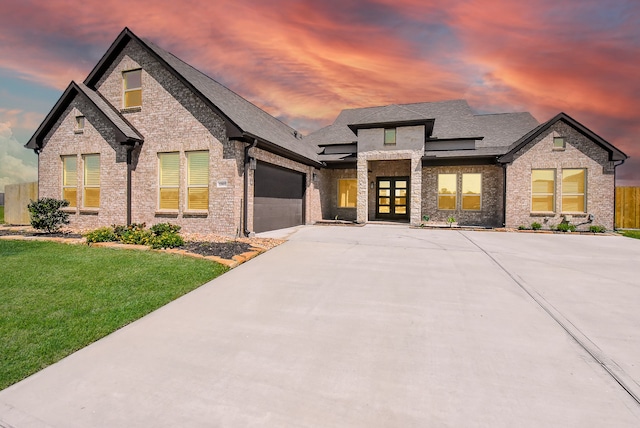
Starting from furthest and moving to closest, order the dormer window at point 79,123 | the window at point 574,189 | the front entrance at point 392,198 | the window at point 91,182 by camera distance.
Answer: the front entrance at point 392,198 → the window at point 574,189 → the dormer window at point 79,123 → the window at point 91,182

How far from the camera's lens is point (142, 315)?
168 inches

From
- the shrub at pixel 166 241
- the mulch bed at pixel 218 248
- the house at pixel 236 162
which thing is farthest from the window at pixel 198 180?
the shrub at pixel 166 241

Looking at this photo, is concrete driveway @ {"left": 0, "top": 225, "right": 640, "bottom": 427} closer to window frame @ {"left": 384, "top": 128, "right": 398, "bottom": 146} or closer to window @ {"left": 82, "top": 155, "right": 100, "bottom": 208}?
window @ {"left": 82, "top": 155, "right": 100, "bottom": 208}

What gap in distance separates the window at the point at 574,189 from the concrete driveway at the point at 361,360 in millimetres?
11217

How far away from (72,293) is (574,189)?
19.5 metres

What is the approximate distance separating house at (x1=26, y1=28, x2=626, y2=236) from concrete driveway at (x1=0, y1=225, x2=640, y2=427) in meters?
6.41

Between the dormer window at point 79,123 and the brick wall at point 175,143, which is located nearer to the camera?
the brick wall at point 175,143

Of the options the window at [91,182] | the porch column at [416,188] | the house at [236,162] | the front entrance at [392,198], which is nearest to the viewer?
the house at [236,162]

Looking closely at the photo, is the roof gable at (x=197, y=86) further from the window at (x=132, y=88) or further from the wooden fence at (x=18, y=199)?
the wooden fence at (x=18, y=199)

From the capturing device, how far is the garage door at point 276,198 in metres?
12.1

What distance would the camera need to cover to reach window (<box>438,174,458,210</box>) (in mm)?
17297

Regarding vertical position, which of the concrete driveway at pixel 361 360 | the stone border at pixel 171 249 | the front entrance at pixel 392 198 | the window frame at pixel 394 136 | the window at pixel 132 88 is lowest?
the concrete driveway at pixel 361 360

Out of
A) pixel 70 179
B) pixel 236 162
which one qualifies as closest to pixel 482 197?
pixel 236 162

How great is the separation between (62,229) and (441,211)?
60.0ft
